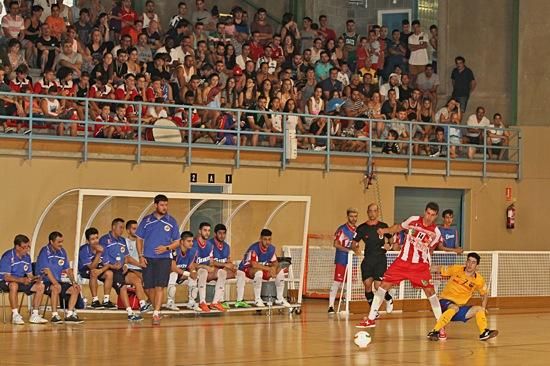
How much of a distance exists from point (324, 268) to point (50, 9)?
855cm

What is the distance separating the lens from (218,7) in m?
38.0

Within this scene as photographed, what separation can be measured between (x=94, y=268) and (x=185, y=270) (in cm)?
194

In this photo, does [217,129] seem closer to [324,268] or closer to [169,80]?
[169,80]

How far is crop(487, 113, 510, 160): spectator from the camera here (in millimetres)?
35281

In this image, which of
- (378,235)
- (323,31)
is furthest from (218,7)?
(378,235)

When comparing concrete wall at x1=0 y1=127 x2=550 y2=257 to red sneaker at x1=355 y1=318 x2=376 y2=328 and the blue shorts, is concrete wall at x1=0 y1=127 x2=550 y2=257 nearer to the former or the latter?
red sneaker at x1=355 y1=318 x2=376 y2=328

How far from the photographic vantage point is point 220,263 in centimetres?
2600

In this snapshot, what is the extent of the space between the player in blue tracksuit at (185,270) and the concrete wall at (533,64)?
13.2 m

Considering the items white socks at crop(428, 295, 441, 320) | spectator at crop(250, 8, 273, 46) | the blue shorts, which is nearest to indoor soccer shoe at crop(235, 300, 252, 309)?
white socks at crop(428, 295, 441, 320)

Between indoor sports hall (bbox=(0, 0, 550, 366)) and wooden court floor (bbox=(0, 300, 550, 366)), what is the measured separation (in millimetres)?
79

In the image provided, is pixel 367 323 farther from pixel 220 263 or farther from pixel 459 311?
pixel 220 263

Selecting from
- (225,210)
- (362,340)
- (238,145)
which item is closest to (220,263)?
(225,210)

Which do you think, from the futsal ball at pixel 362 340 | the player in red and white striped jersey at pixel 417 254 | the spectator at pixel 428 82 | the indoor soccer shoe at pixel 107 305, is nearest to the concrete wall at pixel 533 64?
the spectator at pixel 428 82

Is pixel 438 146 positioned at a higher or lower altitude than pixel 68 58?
lower
